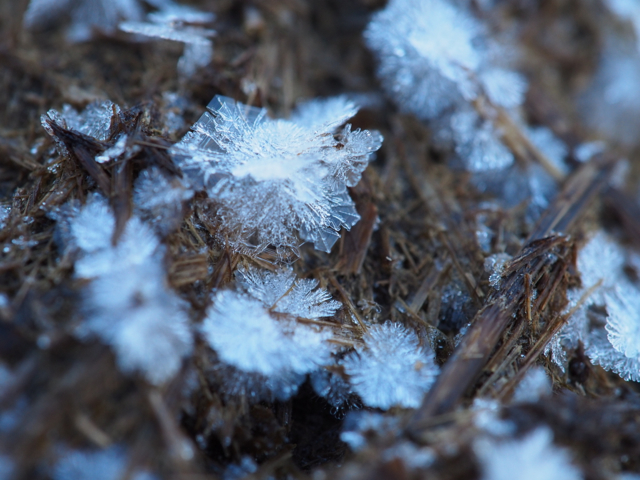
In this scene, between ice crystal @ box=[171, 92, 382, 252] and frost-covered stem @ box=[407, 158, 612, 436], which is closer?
frost-covered stem @ box=[407, 158, 612, 436]

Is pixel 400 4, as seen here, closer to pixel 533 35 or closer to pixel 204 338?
pixel 533 35

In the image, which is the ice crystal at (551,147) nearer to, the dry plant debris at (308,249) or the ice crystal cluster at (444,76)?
the dry plant debris at (308,249)

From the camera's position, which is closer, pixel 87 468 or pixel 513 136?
pixel 87 468

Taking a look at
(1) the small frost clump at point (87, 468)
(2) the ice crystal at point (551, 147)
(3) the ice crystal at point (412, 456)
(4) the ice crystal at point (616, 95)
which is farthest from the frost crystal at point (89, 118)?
(4) the ice crystal at point (616, 95)

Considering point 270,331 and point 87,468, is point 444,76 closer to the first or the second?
point 270,331

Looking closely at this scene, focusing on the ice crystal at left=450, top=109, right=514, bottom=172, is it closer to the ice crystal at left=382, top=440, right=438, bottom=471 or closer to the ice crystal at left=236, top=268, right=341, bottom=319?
the ice crystal at left=236, top=268, right=341, bottom=319

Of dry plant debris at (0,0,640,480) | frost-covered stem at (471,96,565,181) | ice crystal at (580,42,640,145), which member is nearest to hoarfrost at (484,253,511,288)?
dry plant debris at (0,0,640,480)

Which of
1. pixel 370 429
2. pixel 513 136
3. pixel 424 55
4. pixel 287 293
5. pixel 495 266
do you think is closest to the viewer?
pixel 370 429

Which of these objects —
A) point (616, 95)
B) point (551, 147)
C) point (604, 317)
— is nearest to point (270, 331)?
point (604, 317)
